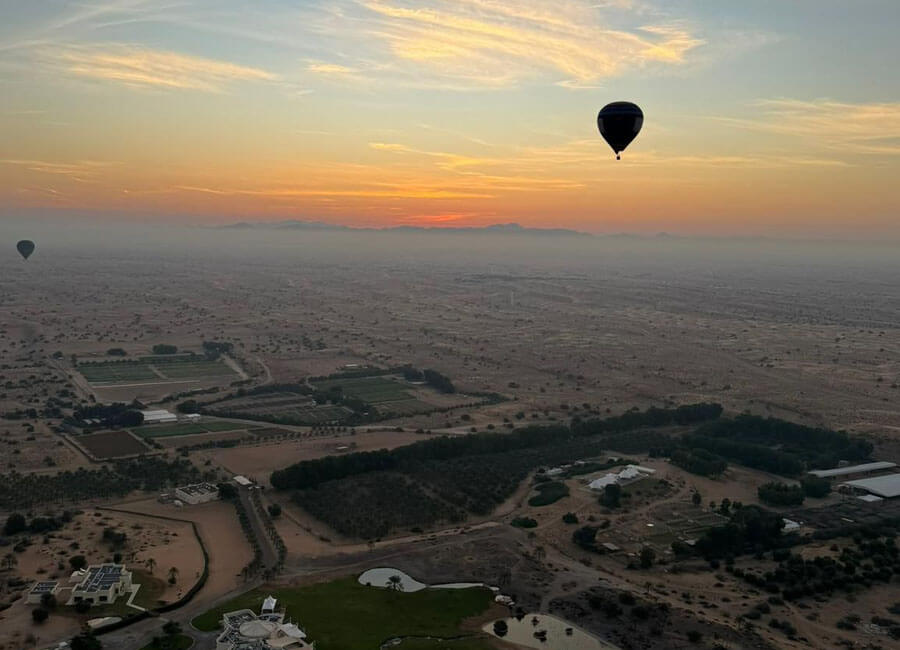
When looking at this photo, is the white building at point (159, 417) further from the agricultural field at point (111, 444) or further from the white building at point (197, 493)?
the white building at point (197, 493)

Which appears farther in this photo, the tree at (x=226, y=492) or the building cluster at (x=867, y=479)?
the building cluster at (x=867, y=479)

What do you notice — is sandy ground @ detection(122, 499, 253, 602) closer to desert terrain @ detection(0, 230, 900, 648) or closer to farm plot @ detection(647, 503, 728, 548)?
desert terrain @ detection(0, 230, 900, 648)

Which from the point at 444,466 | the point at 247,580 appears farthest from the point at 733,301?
the point at 247,580

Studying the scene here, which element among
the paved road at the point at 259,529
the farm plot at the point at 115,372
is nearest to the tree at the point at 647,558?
the paved road at the point at 259,529

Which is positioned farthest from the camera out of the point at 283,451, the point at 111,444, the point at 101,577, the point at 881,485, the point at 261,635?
the point at 111,444

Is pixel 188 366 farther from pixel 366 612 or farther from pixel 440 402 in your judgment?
pixel 366 612

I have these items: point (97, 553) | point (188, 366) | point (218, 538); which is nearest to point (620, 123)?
point (218, 538)

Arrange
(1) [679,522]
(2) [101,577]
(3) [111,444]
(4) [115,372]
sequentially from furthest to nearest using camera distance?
1. (4) [115,372]
2. (3) [111,444]
3. (1) [679,522]
4. (2) [101,577]
